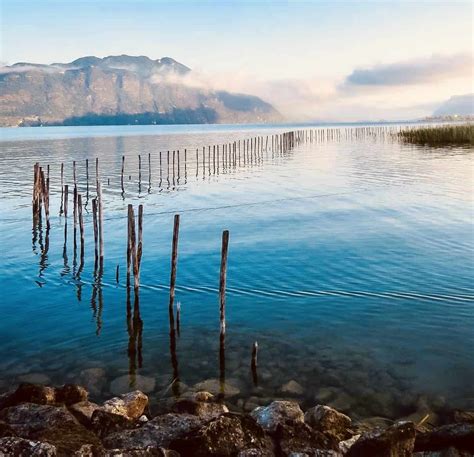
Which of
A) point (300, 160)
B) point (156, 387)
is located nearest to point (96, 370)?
point (156, 387)

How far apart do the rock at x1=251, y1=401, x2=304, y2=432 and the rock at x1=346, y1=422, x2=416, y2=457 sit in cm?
147

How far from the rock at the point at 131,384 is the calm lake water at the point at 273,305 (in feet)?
0.16

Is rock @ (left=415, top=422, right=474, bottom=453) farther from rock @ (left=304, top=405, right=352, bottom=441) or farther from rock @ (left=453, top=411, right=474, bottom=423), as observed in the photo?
rock @ (left=453, top=411, right=474, bottom=423)

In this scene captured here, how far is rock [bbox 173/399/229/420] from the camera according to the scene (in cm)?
1049

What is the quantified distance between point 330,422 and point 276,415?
1.06 m

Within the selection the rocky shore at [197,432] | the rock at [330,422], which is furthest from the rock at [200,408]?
the rock at [330,422]

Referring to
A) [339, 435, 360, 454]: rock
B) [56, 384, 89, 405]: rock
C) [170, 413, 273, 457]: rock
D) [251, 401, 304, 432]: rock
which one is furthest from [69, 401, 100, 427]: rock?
[339, 435, 360, 454]: rock

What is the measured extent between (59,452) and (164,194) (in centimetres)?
3896

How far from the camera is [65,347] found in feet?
49.5

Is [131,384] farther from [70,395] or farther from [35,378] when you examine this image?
[35,378]

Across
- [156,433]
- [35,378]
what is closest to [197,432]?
[156,433]

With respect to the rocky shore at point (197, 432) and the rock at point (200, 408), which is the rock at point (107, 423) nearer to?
the rocky shore at point (197, 432)

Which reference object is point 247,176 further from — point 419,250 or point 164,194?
point 419,250

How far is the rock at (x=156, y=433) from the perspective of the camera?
8.90m
